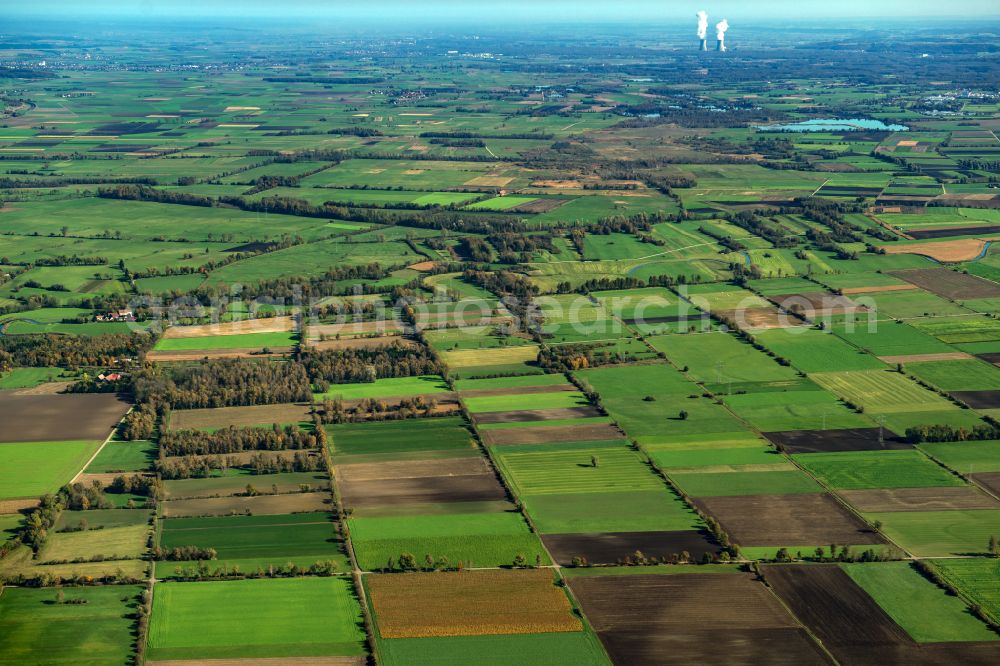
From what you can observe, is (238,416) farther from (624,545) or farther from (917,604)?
(917,604)

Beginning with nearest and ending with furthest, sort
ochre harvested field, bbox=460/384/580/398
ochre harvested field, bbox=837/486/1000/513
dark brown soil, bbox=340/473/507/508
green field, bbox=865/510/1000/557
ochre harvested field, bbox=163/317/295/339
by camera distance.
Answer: green field, bbox=865/510/1000/557, ochre harvested field, bbox=837/486/1000/513, dark brown soil, bbox=340/473/507/508, ochre harvested field, bbox=460/384/580/398, ochre harvested field, bbox=163/317/295/339

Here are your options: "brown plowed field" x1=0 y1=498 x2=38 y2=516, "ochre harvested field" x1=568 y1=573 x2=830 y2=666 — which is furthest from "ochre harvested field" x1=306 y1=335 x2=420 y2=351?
"ochre harvested field" x1=568 y1=573 x2=830 y2=666

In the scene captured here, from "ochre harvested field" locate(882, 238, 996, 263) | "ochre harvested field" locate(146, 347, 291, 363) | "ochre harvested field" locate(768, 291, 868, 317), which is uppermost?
"ochre harvested field" locate(882, 238, 996, 263)

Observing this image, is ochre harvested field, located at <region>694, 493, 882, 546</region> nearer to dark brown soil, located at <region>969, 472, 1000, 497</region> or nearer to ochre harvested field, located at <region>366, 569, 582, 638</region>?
dark brown soil, located at <region>969, 472, 1000, 497</region>

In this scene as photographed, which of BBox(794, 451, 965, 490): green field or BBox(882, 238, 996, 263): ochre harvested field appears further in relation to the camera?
BBox(882, 238, 996, 263): ochre harvested field

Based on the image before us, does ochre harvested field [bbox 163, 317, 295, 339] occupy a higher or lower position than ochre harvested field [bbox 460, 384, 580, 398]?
Result: higher

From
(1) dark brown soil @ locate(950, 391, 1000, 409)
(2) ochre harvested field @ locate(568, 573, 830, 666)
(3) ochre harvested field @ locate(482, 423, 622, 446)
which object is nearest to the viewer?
(2) ochre harvested field @ locate(568, 573, 830, 666)
